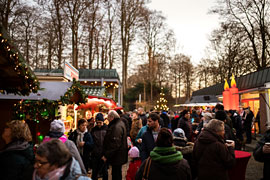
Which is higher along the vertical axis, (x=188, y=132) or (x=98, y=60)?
(x=98, y=60)

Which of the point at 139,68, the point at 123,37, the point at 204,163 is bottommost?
the point at 204,163

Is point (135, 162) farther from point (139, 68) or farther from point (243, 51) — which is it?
point (139, 68)

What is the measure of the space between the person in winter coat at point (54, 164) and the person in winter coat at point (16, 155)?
2.20ft

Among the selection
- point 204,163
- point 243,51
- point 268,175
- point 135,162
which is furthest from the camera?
point 243,51

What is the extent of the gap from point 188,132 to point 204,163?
3.77m

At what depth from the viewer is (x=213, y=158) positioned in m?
3.22

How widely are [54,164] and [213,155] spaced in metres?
2.29

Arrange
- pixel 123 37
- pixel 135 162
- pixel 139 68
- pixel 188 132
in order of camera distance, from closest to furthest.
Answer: pixel 135 162
pixel 188 132
pixel 123 37
pixel 139 68

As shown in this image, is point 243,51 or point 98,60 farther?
point 98,60

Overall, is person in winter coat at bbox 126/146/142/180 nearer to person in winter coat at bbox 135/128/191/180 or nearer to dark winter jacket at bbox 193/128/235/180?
dark winter jacket at bbox 193/128/235/180

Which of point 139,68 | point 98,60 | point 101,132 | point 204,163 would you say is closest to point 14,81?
point 101,132

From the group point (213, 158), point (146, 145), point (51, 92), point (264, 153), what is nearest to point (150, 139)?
point (146, 145)

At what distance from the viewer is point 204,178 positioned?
330 centimetres

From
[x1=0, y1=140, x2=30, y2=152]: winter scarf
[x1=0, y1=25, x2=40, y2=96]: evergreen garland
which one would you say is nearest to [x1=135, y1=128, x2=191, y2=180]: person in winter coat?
[x1=0, y1=140, x2=30, y2=152]: winter scarf
